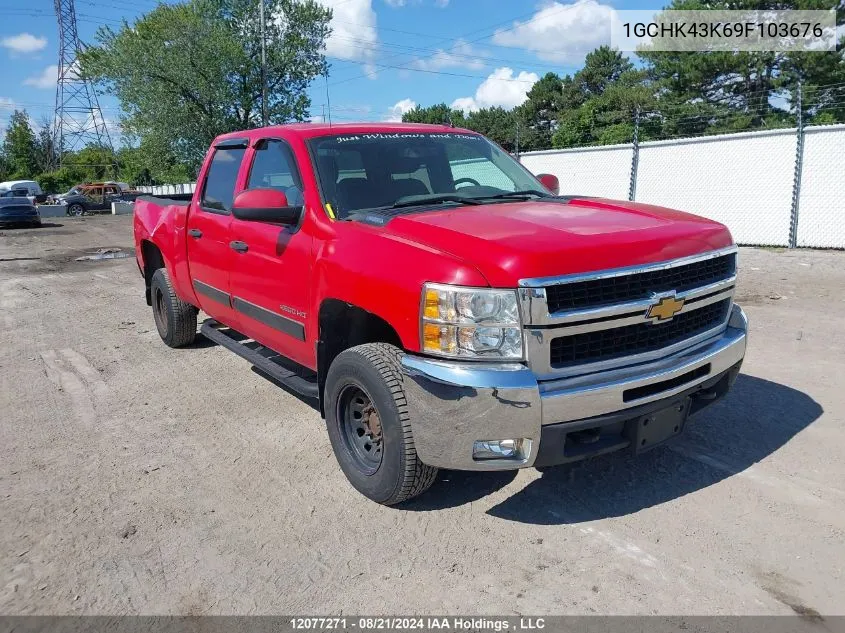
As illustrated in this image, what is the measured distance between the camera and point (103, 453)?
164 inches

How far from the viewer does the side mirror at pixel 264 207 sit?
3.70 metres

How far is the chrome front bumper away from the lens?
8.98 feet

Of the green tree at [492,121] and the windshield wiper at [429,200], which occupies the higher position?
the green tree at [492,121]

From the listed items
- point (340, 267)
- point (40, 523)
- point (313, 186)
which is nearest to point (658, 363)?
point (340, 267)

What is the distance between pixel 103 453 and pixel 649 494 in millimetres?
3331

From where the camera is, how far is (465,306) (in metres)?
2.78

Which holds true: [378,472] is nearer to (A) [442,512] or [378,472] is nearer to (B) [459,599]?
(A) [442,512]

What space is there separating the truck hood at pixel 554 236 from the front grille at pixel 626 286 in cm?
7

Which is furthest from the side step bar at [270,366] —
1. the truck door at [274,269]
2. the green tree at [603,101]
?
the green tree at [603,101]

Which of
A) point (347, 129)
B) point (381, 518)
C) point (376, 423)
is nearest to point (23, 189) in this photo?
point (347, 129)

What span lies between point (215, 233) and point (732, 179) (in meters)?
12.3

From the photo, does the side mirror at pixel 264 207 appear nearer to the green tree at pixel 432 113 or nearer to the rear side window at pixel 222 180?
the rear side window at pixel 222 180

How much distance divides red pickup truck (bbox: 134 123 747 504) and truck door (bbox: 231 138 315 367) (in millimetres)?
16

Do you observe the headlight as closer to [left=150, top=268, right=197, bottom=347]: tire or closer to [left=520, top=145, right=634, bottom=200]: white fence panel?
[left=150, top=268, right=197, bottom=347]: tire
